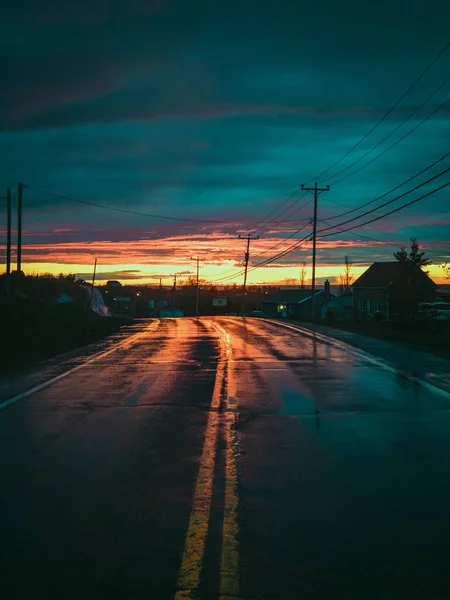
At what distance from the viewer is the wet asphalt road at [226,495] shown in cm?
462

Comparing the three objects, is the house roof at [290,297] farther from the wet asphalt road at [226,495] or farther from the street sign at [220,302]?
the wet asphalt road at [226,495]

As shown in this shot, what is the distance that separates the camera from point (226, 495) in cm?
649

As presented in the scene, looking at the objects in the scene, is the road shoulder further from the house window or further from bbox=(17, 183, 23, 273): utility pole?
the house window

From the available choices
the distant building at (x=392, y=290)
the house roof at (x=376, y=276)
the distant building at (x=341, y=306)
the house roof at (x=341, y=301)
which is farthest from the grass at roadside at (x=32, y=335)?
the house roof at (x=341, y=301)

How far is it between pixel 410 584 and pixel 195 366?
14264mm

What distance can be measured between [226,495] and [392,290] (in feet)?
171

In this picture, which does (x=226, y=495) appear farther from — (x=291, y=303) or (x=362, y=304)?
(x=291, y=303)

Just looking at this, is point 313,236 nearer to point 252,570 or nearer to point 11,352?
point 11,352

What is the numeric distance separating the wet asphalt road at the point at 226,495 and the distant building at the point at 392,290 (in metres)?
38.9

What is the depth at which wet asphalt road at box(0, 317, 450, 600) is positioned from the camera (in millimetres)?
4621

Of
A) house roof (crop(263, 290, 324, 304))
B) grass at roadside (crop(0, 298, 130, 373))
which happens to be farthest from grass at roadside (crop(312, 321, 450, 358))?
house roof (crop(263, 290, 324, 304))

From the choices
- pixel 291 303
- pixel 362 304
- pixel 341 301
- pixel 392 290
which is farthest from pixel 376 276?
pixel 291 303

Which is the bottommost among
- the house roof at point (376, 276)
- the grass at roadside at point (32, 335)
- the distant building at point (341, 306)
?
the grass at roadside at point (32, 335)

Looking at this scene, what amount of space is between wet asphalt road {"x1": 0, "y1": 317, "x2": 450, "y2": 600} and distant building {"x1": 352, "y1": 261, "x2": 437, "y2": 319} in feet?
128
